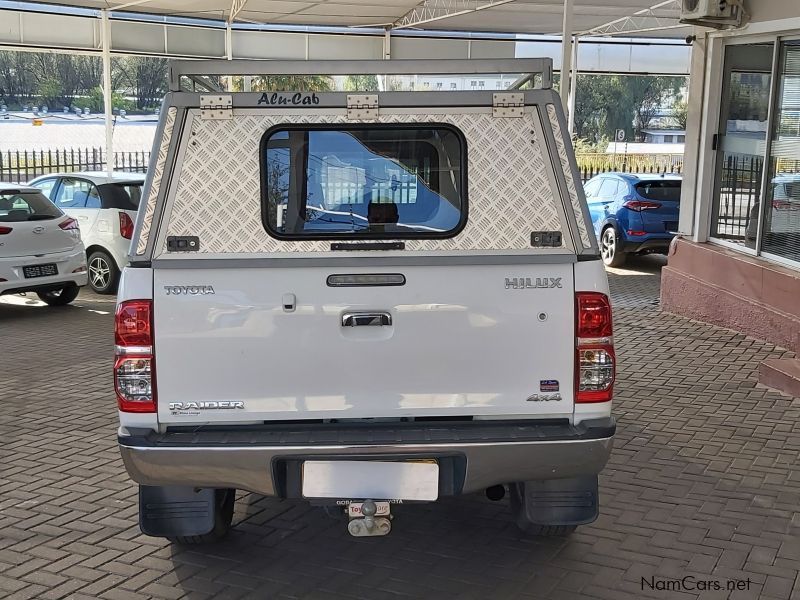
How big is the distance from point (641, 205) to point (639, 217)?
227 millimetres

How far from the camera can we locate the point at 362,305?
3.71 meters

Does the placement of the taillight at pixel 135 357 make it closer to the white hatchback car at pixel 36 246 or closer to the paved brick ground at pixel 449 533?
the paved brick ground at pixel 449 533

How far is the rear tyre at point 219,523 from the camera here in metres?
4.33

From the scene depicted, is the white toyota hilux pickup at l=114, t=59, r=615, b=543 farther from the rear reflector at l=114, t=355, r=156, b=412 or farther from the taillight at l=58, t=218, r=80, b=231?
the taillight at l=58, t=218, r=80, b=231

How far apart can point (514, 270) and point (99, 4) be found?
16790mm

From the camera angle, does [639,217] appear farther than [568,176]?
Yes

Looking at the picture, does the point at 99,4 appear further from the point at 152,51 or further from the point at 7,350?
the point at 7,350

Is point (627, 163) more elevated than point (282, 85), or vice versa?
point (282, 85)

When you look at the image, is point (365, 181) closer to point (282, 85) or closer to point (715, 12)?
point (715, 12)

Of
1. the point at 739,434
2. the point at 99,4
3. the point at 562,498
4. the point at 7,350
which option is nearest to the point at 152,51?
the point at 99,4

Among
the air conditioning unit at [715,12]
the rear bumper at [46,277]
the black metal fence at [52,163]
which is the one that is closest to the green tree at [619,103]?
the black metal fence at [52,163]

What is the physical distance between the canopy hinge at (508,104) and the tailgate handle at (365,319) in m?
0.97

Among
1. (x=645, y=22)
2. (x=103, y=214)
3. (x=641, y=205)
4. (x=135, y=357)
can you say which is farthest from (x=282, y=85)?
(x=135, y=357)

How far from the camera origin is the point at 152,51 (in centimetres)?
2100
